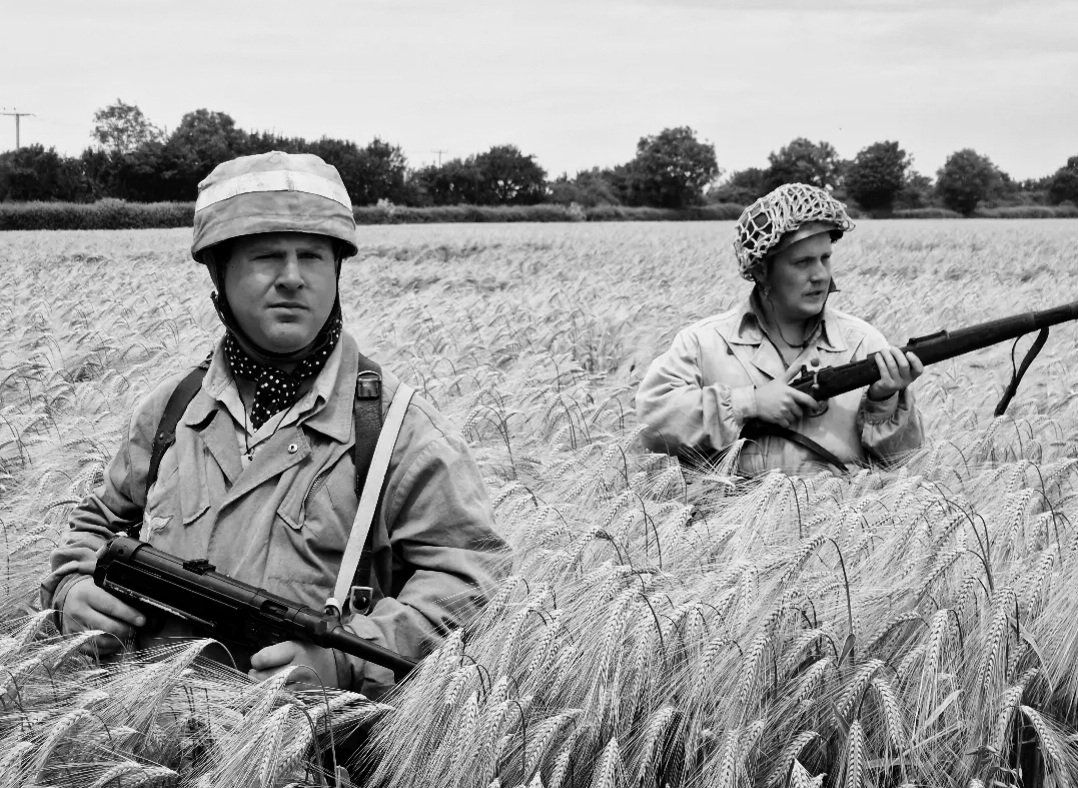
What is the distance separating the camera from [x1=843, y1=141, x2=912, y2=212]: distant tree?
77.3 metres

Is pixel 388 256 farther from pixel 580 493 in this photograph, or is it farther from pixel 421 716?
pixel 421 716

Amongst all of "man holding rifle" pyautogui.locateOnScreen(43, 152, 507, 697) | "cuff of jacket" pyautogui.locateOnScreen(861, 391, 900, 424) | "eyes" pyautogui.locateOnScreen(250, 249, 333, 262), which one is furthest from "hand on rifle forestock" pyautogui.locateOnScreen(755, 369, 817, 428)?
"eyes" pyautogui.locateOnScreen(250, 249, 333, 262)

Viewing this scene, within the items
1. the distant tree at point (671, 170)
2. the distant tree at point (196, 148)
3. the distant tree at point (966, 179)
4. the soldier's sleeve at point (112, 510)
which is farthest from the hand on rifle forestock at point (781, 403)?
the distant tree at point (671, 170)

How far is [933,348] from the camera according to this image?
4320 millimetres

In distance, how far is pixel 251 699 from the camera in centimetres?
215

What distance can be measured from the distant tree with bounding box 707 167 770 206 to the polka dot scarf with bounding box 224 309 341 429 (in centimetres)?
8787

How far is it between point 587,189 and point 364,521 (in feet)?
283

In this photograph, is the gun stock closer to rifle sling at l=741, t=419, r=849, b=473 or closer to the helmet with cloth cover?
rifle sling at l=741, t=419, r=849, b=473

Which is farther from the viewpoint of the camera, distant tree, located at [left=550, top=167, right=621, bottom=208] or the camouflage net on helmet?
distant tree, located at [left=550, top=167, right=621, bottom=208]

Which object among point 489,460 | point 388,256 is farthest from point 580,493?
point 388,256

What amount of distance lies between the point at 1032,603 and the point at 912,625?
27cm

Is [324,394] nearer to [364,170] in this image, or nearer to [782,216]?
[782,216]

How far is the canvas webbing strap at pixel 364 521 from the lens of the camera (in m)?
2.33

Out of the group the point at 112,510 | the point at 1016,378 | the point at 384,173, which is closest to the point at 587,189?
the point at 384,173
